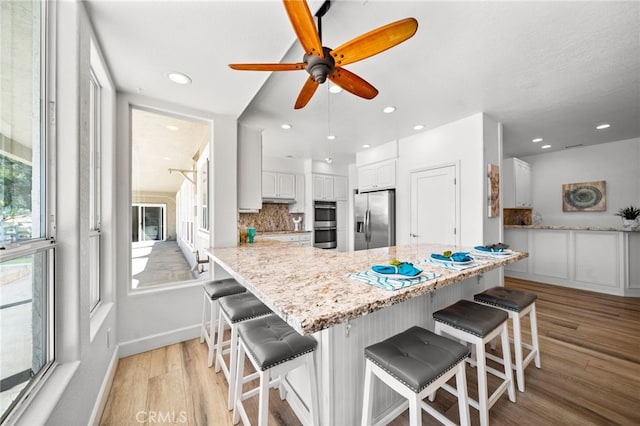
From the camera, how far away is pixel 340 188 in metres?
6.12

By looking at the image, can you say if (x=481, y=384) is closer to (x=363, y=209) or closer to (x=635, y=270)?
(x=363, y=209)

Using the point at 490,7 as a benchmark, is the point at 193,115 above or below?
below

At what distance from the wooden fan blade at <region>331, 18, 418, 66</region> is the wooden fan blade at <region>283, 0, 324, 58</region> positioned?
102mm

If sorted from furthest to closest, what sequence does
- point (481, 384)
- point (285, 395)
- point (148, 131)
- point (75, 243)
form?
point (148, 131) < point (285, 395) < point (481, 384) < point (75, 243)

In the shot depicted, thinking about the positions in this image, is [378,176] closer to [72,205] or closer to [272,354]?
[272,354]

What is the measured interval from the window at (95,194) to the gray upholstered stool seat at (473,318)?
249cm

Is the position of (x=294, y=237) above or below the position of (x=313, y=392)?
above

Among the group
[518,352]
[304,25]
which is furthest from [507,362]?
[304,25]

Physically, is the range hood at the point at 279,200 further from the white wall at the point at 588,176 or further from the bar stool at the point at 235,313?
the white wall at the point at 588,176

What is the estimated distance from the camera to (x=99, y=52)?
157cm

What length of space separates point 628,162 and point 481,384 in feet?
18.6

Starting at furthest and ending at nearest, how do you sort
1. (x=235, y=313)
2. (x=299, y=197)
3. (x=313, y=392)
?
(x=299, y=197), (x=235, y=313), (x=313, y=392)

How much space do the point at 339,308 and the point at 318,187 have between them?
5.00 metres

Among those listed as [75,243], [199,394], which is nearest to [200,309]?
[199,394]
